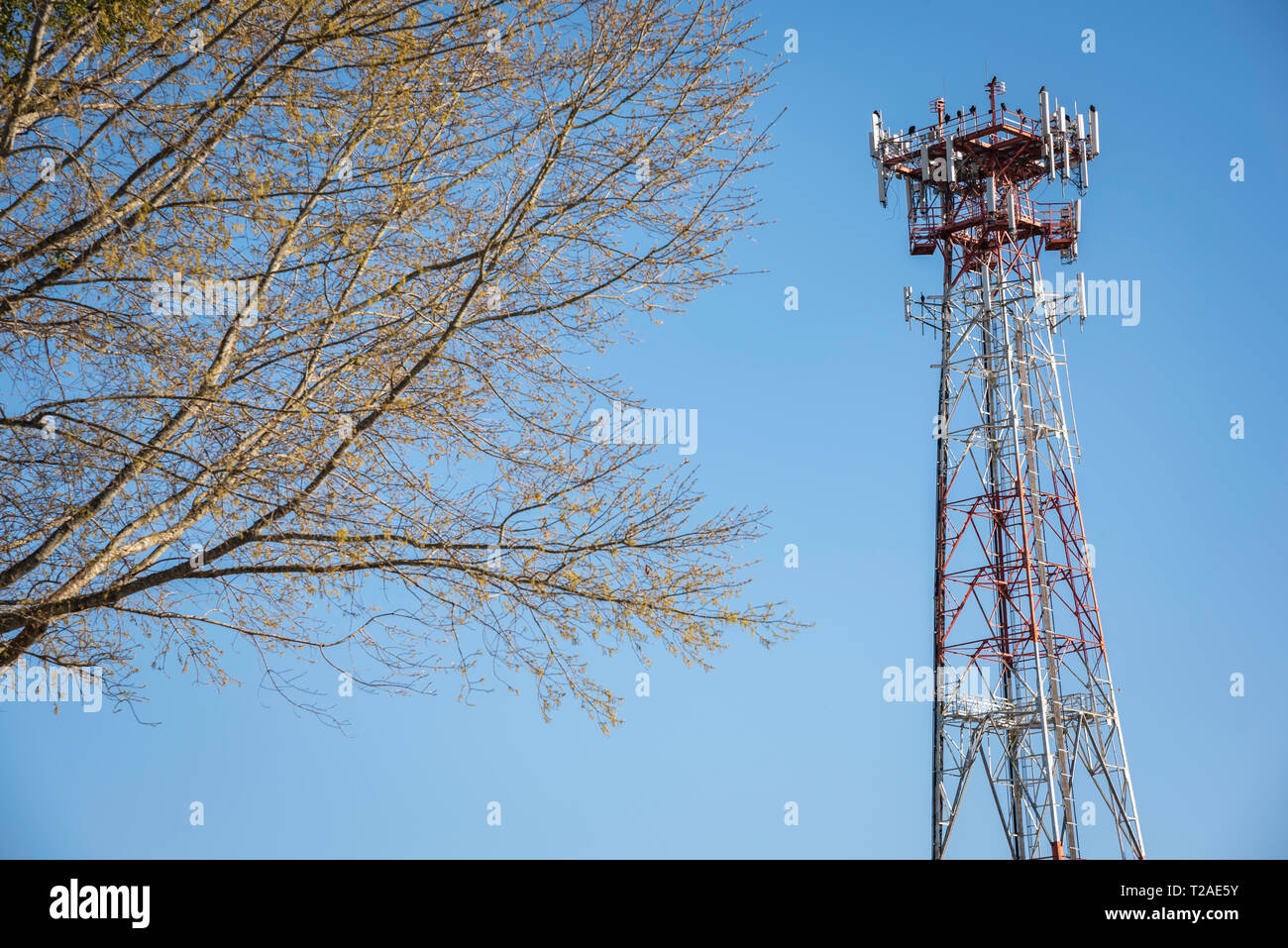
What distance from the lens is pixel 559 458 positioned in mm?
7922

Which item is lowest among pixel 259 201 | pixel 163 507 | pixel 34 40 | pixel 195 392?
→ pixel 163 507

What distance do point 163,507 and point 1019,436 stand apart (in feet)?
55.8

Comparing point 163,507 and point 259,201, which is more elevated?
point 259,201
